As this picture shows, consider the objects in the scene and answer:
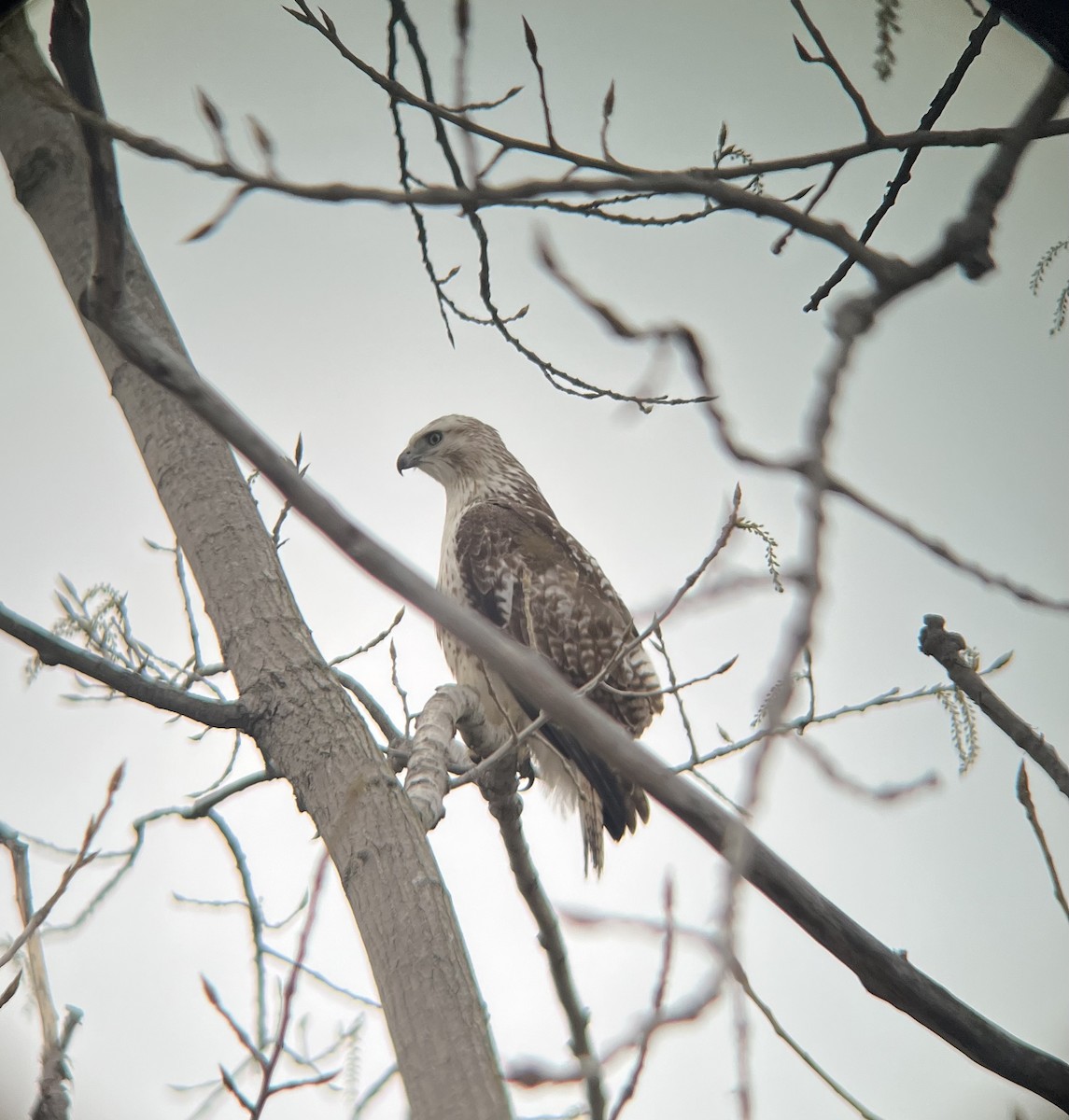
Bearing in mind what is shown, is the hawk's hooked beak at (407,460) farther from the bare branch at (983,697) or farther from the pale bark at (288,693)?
the bare branch at (983,697)

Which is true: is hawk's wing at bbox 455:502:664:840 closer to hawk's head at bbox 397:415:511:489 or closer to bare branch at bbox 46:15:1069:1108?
hawk's head at bbox 397:415:511:489

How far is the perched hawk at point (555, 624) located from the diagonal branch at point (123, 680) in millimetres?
2397

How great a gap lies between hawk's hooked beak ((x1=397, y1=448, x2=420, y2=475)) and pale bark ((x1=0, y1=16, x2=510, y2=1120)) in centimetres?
339

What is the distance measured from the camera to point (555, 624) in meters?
5.18

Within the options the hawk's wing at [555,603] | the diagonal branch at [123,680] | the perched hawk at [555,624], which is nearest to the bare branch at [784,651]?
the diagonal branch at [123,680]

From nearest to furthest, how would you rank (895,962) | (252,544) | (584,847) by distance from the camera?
(895,962) < (252,544) < (584,847)

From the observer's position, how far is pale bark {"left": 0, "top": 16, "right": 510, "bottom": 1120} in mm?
1739

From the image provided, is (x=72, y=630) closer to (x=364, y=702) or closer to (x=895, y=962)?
(x=364, y=702)

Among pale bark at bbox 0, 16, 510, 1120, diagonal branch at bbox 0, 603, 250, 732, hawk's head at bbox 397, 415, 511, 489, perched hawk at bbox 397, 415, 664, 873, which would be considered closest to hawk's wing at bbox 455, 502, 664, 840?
perched hawk at bbox 397, 415, 664, 873

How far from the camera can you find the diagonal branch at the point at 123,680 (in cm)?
211

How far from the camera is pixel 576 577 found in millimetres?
5266

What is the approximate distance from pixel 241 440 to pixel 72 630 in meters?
2.48

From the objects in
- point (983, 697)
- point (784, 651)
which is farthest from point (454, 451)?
point (784, 651)

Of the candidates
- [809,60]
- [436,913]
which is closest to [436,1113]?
[436,913]
